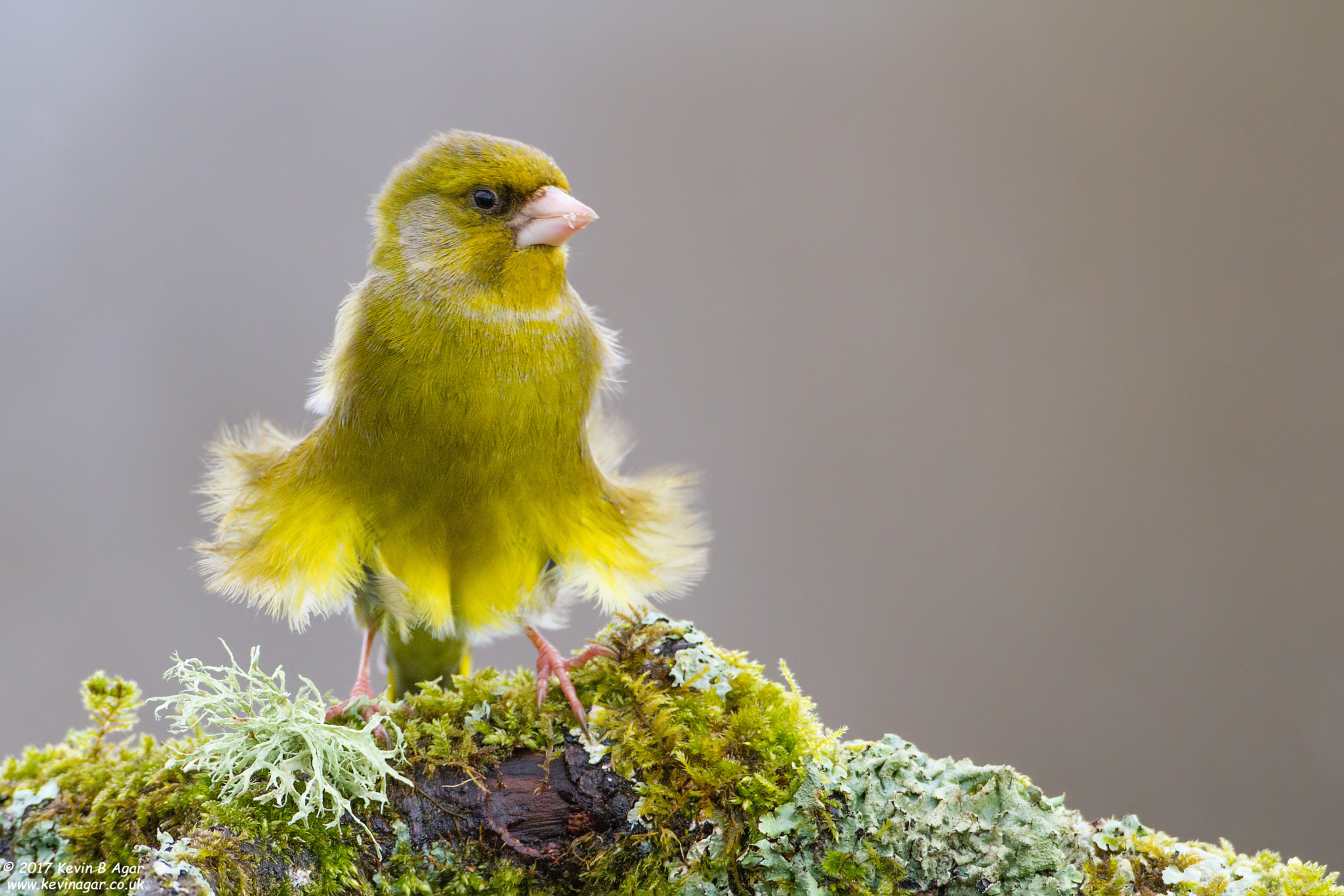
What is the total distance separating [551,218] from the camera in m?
2.27

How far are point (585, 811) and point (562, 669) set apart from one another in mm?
313

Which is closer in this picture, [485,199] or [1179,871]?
[1179,871]

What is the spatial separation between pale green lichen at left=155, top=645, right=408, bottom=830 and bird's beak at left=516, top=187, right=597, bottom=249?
108cm

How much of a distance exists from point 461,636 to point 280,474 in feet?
1.96

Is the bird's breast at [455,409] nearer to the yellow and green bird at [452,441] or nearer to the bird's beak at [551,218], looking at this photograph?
the yellow and green bird at [452,441]

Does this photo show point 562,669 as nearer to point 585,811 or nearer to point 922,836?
point 585,811

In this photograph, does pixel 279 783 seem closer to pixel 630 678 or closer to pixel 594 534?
pixel 630 678

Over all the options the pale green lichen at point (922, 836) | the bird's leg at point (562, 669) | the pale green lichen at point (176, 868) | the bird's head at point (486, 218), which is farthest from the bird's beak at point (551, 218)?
the pale green lichen at point (176, 868)

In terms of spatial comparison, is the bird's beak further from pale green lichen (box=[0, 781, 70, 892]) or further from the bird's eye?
pale green lichen (box=[0, 781, 70, 892])

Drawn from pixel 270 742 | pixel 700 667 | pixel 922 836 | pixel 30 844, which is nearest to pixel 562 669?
pixel 700 667

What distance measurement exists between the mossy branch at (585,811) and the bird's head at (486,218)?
98 centimetres

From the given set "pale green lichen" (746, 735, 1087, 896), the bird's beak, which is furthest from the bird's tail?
"pale green lichen" (746, 735, 1087, 896)

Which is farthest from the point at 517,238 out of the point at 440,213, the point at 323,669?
the point at 323,669

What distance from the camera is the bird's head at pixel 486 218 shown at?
2.30m
